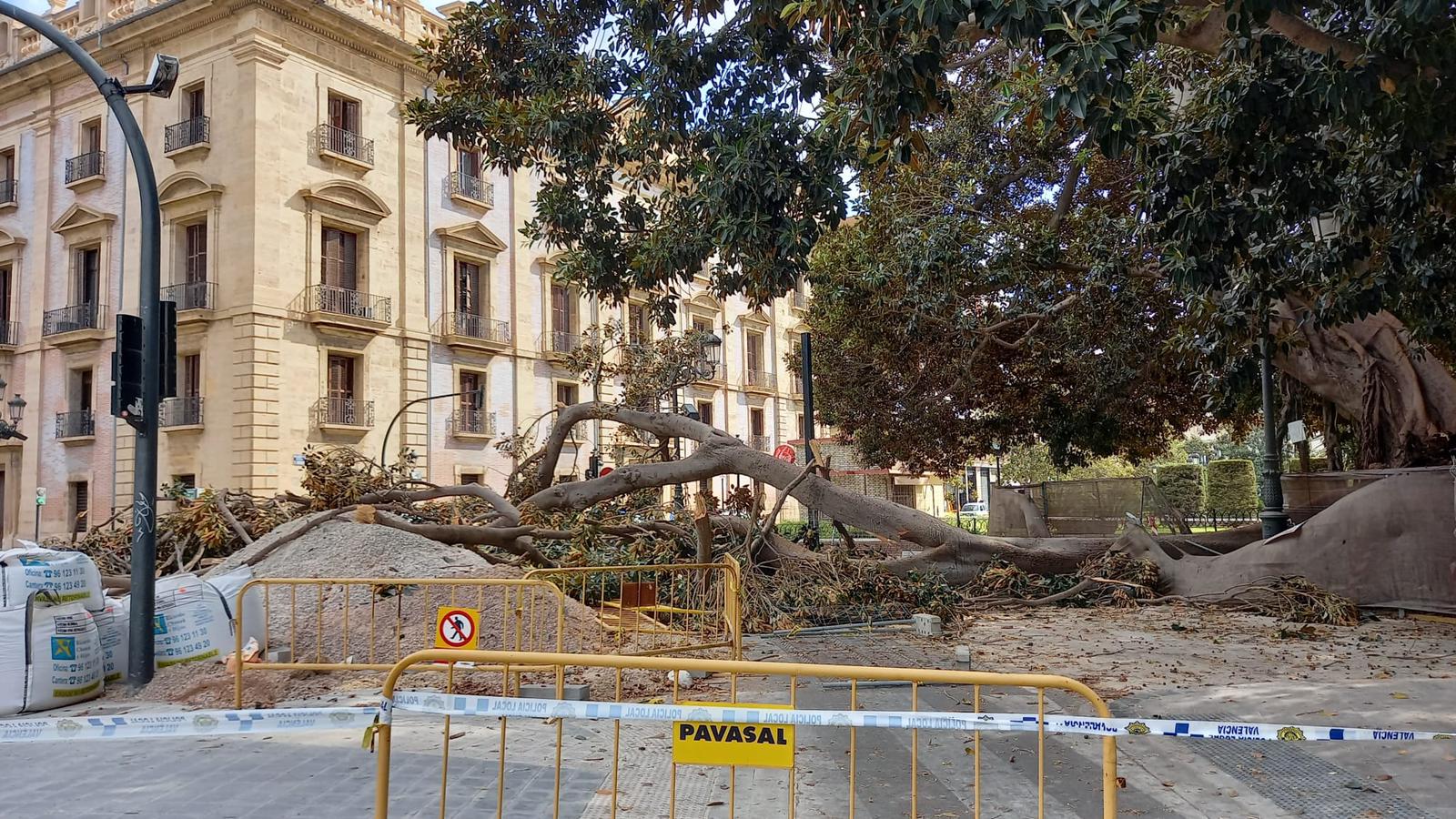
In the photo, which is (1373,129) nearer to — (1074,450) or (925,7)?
(925,7)

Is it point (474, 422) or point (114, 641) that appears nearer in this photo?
point (114, 641)

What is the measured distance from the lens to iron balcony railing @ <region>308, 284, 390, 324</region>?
27203 mm

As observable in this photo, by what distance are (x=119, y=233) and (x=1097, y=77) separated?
1222 inches

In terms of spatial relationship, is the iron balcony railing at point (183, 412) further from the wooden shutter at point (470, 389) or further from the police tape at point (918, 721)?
the police tape at point (918, 721)

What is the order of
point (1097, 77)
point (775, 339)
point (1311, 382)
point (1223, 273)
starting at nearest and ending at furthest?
point (1097, 77), point (1223, 273), point (1311, 382), point (775, 339)

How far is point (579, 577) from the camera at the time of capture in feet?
34.5

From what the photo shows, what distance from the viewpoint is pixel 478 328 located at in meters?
32.1

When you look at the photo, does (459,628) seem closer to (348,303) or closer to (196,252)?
(348,303)

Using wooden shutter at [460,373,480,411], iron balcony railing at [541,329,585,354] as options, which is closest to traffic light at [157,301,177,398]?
wooden shutter at [460,373,480,411]

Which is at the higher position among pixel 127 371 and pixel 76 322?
pixel 76 322

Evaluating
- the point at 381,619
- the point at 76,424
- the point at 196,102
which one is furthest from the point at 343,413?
the point at 381,619

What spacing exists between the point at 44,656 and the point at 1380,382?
14.9m

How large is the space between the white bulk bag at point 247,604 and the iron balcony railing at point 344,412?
63.8 ft

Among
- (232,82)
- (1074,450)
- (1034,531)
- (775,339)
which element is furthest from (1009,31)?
(775,339)
